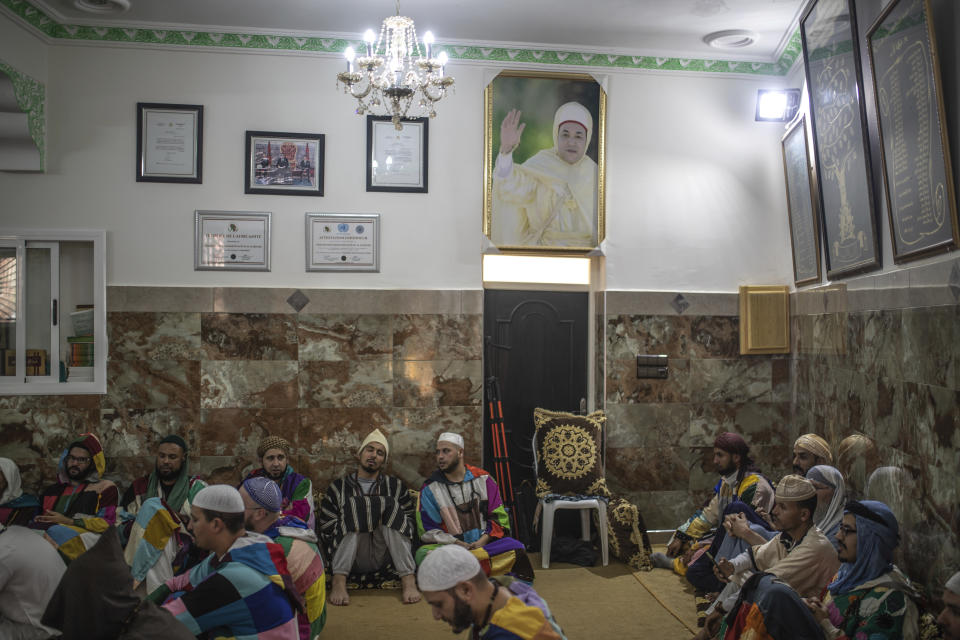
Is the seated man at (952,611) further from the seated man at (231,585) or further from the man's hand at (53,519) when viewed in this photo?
the man's hand at (53,519)

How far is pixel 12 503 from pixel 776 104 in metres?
5.85

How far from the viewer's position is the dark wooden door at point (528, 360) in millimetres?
6008

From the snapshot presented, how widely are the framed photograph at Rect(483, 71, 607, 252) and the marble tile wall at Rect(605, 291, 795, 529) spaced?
695mm

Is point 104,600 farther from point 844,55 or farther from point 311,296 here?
point 844,55

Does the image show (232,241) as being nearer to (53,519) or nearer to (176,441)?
(176,441)

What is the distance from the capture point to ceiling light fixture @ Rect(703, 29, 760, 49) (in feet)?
18.1

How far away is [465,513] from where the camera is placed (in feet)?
16.6

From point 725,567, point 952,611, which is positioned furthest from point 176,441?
point 952,611

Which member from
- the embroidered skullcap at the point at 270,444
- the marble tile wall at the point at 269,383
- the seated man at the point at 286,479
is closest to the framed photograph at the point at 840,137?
the marble tile wall at the point at 269,383

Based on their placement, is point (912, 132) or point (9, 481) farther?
point (9, 481)

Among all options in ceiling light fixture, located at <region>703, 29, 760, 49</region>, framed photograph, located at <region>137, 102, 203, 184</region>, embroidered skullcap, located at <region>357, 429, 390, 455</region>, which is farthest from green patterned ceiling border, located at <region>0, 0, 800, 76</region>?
embroidered skullcap, located at <region>357, 429, 390, 455</region>

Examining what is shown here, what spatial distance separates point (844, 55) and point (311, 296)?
3842 mm

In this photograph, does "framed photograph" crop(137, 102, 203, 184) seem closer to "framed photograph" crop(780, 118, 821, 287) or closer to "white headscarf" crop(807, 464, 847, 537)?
"framed photograph" crop(780, 118, 821, 287)

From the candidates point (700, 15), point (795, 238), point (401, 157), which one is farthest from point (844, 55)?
point (401, 157)
